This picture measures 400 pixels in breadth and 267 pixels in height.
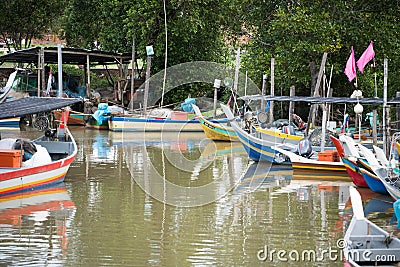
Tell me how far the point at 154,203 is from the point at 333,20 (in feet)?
45.6

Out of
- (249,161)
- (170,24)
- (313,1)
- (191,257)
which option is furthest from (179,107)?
(191,257)

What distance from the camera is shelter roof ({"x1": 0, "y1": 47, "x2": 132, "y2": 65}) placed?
32.5m

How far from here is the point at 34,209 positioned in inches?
550


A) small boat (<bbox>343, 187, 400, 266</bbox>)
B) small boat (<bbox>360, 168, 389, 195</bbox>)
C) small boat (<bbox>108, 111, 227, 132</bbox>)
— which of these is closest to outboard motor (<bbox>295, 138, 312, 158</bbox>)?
small boat (<bbox>360, 168, 389, 195</bbox>)

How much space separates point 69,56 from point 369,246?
27.8 metres

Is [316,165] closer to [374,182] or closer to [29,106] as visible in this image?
[374,182]

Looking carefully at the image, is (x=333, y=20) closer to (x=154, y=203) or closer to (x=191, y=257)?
(x=154, y=203)

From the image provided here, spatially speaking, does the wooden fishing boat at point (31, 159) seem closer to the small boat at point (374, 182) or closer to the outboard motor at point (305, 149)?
the outboard motor at point (305, 149)

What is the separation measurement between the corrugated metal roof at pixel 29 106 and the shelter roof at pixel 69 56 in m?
14.9

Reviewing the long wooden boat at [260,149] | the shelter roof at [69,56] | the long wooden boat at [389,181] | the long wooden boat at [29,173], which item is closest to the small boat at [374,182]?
the long wooden boat at [389,181]

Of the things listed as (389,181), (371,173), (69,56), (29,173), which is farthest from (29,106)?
(69,56)

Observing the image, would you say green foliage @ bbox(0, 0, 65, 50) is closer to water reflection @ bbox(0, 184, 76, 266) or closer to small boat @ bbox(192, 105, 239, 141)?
small boat @ bbox(192, 105, 239, 141)

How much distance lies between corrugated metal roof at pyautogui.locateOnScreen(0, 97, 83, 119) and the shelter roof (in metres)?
14.9

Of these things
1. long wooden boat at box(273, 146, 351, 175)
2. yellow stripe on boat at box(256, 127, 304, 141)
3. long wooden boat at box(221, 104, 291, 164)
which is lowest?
long wooden boat at box(273, 146, 351, 175)
